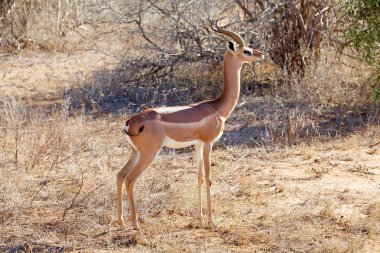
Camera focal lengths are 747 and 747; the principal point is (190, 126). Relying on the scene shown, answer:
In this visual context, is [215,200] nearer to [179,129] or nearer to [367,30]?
[179,129]

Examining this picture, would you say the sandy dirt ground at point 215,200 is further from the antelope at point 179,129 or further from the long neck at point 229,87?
the long neck at point 229,87

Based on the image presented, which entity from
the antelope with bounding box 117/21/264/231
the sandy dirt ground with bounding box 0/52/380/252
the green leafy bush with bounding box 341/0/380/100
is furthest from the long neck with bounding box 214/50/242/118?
the green leafy bush with bounding box 341/0/380/100

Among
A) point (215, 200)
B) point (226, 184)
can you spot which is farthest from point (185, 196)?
point (226, 184)

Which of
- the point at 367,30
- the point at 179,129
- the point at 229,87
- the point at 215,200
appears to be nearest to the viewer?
the point at 179,129

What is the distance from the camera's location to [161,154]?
29.5 ft

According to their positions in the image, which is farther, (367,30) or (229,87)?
(367,30)

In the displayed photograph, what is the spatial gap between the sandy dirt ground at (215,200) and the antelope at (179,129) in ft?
1.05

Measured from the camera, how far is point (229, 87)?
6645mm

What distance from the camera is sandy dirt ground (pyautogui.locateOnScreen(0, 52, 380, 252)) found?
6.11m

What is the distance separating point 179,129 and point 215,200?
4.34 feet

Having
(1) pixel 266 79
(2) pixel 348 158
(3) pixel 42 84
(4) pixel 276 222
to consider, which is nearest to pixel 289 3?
(1) pixel 266 79

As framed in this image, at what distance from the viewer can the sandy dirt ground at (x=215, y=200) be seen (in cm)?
611

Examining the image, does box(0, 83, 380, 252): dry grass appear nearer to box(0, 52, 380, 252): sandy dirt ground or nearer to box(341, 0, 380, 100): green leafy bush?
box(0, 52, 380, 252): sandy dirt ground

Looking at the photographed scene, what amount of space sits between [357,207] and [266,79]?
534 cm
